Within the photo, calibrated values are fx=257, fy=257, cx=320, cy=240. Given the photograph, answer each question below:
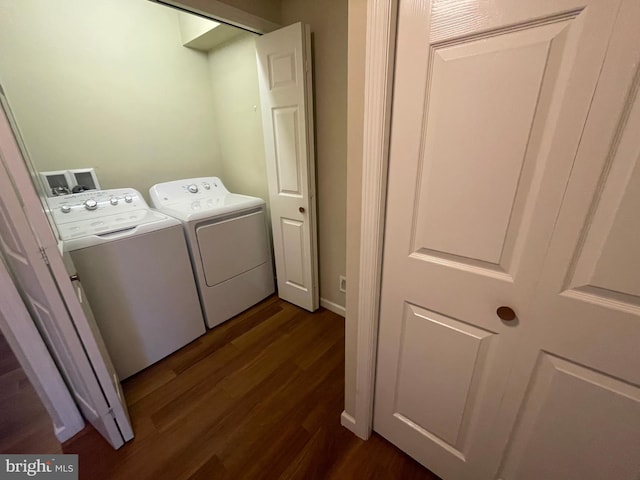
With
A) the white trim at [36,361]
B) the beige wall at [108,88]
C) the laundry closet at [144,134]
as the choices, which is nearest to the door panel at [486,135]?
the laundry closet at [144,134]

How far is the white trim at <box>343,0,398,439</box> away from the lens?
706 millimetres

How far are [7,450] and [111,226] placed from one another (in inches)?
45.1

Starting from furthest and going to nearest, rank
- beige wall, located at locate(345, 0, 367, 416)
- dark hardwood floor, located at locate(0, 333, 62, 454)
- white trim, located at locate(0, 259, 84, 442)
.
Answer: dark hardwood floor, located at locate(0, 333, 62, 454) < white trim, located at locate(0, 259, 84, 442) < beige wall, located at locate(345, 0, 367, 416)

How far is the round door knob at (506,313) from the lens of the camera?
720 mm

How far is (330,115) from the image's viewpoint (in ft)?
5.74

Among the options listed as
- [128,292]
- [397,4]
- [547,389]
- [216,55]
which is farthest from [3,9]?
[547,389]

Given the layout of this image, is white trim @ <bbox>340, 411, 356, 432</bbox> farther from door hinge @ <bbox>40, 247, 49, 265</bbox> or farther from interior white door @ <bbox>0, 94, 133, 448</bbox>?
door hinge @ <bbox>40, 247, 49, 265</bbox>

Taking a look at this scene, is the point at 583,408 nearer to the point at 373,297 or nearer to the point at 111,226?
the point at 373,297

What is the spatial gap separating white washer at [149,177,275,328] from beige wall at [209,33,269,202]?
0.28 meters

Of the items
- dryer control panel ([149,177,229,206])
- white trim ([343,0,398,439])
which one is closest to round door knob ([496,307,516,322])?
white trim ([343,0,398,439])

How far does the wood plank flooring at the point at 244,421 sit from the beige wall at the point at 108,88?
157 centimetres

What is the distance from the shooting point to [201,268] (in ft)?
6.03

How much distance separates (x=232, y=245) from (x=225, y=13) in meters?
1.46

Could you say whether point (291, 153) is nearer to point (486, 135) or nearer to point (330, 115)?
point (330, 115)
